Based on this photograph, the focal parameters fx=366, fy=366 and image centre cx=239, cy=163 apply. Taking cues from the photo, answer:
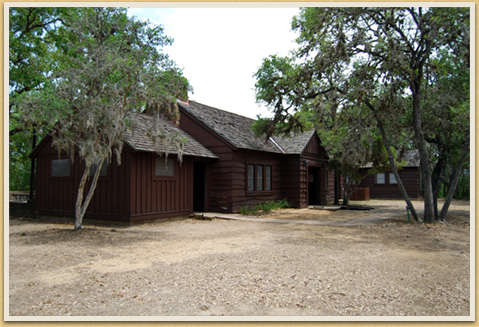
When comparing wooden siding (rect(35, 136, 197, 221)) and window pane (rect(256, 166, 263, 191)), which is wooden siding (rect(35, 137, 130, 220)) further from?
window pane (rect(256, 166, 263, 191))

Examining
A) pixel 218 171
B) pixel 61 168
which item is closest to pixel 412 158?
pixel 218 171

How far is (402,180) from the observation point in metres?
31.8

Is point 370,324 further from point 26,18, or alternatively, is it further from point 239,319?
point 26,18

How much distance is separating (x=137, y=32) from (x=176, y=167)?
19.4 feet

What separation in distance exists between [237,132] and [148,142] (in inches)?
243

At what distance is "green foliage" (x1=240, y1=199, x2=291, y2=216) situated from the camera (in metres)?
16.7

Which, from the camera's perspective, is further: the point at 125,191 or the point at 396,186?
the point at 396,186

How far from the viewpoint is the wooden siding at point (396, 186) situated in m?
31.0

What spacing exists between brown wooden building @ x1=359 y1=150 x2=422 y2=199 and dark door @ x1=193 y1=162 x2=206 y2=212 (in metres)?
17.7

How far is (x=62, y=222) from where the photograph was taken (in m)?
14.6

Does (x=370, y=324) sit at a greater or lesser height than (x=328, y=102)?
lesser

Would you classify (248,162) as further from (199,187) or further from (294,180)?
(294,180)

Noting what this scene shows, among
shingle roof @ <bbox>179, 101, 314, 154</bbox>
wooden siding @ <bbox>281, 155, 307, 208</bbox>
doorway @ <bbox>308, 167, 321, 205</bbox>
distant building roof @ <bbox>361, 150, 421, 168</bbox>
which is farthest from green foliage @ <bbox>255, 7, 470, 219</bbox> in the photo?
distant building roof @ <bbox>361, 150, 421, 168</bbox>

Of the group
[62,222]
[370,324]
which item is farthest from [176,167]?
[370,324]
